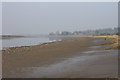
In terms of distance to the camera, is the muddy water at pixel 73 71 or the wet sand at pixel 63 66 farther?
the wet sand at pixel 63 66

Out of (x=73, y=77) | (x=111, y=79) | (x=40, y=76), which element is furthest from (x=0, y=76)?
(x=111, y=79)

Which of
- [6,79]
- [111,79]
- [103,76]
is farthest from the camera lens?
[6,79]

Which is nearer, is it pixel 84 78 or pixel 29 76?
pixel 84 78

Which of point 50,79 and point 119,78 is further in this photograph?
point 50,79

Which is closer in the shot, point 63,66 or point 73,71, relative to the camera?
point 73,71

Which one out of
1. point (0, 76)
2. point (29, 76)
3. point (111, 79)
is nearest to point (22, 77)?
point (29, 76)

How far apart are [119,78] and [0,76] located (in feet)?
16.0

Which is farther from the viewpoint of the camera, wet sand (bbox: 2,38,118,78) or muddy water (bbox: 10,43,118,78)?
wet sand (bbox: 2,38,118,78)

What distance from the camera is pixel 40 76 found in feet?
24.7

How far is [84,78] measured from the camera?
671cm

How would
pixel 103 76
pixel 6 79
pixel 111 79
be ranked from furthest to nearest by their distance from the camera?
1. pixel 6 79
2. pixel 103 76
3. pixel 111 79

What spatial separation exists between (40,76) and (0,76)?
5.81 ft

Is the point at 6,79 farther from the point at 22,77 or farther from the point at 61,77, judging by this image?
the point at 61,77

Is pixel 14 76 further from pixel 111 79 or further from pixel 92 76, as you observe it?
pixel 111 79
